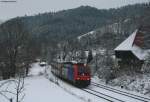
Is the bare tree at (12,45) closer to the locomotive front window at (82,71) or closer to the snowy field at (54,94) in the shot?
the snowy field at (54,94)

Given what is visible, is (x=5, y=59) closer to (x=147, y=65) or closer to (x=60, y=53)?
(x=147, y=65)

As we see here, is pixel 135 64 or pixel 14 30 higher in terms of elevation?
pixel 14 30

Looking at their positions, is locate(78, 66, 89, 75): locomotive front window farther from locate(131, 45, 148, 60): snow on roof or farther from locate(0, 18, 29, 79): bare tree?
locate(0, 18, 29, 79): bare tree

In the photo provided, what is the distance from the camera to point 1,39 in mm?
56844

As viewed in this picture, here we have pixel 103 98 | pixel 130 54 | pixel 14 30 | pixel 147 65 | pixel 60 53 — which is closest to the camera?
pixel 103 98

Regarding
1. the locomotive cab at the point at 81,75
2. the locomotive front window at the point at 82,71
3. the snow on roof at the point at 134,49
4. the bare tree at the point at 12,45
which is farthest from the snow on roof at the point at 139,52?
the bare tree at the point at 12,45

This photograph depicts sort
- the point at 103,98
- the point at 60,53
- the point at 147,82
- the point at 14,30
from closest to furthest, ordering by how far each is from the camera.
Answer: the point at 103,98 → the point at 147,82 → the point at 14,30 → the point at 60,53

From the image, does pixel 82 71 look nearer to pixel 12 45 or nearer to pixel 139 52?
pixel 139 52

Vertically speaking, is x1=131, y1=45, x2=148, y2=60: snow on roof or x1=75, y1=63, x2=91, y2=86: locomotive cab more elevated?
x1=131, y1=45, x2=148, y2=60: snow on roof

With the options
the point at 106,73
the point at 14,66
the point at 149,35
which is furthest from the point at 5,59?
the point at 149,35

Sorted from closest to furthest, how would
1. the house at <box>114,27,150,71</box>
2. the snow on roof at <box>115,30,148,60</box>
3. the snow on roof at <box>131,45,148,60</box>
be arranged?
the snow on roof at <box>131,45,148,60</box> → the snow on roof at <box>115,30,148,60</box> → the house at <box>114,27,150,71</box>

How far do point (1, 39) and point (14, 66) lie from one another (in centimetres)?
533

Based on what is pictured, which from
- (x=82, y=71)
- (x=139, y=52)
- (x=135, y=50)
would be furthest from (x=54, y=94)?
(x=135, y=50)

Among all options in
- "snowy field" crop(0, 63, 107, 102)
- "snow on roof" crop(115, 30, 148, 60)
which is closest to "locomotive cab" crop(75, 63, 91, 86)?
"snowy field" crop(0, 63, 107, 102)
